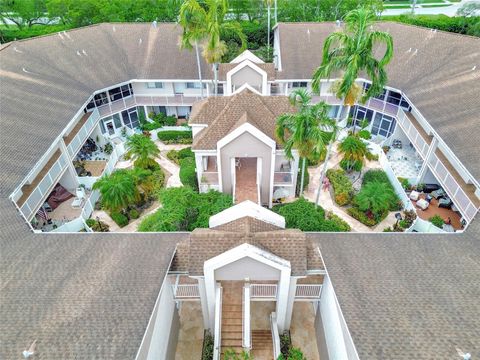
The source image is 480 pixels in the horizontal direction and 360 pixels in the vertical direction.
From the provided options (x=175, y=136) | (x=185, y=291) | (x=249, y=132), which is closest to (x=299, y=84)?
(x=175, y=136)

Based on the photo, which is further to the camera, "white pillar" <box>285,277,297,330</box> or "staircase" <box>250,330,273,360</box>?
"staircase" <box>250,330,273,360</box>

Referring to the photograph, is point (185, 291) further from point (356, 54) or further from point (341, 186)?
point (341, 186)

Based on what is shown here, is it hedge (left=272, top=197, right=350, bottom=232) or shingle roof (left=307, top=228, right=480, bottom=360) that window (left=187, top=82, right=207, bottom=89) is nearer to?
hedge (left=272, top=197, right=350, bottom=232)

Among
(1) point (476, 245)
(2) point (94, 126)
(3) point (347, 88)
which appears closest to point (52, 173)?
(2) point (94, 126)

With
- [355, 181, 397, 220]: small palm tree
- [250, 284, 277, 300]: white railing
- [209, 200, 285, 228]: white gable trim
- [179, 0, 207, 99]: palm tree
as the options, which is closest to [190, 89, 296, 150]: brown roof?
[179, 0, 207, 99]: palm tree

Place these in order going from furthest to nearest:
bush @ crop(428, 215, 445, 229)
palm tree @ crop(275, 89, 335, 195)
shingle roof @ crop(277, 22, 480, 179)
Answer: bush @ crop(428, 215, 445, 229)
shingle roof @ crop(277, 22, 480, 179)
palm tree @ crop(275, 89, 335, 195)

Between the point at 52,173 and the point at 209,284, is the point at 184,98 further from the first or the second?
the point at 209,284
